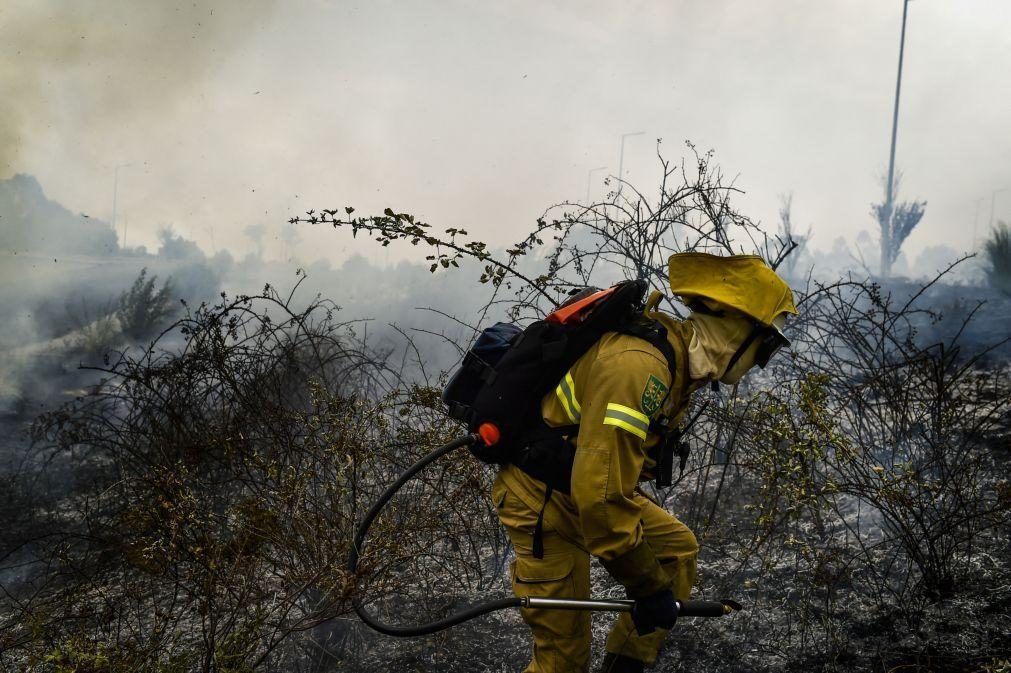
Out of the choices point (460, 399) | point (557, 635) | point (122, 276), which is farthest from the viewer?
point (122, 276)

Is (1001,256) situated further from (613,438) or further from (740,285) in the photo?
(613,438)

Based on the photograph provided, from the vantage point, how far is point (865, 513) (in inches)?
195

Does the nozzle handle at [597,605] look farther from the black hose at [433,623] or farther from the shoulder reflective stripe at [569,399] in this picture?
the shoulder reflective stripe at [569,399]

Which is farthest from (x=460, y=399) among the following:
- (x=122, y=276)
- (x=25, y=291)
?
(x=122, y=276)

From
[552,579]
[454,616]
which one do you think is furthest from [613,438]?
[454,616]

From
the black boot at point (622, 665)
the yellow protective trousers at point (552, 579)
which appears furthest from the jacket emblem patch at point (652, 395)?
the black boot at point (622, 665)

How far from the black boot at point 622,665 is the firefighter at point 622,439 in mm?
278

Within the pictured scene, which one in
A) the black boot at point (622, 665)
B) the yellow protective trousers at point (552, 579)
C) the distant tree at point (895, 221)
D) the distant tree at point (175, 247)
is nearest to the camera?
the yellow protective trousers at point (552, 579)

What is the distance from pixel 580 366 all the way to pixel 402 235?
6.08ft

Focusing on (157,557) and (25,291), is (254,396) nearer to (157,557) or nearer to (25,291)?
(157,557)

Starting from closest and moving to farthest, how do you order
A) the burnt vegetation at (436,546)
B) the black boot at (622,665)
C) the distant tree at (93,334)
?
the black boot at (622,665), the burnt vegetation at (436,546), the distant tree at (93,334)

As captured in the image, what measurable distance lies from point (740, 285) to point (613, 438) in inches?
27.6

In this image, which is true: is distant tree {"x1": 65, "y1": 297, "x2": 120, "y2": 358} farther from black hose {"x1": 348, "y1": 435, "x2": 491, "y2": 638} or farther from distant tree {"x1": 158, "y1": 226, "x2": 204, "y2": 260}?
black hose {"x1": 348, "y1": 435, "x2": 491, "y2": 638}

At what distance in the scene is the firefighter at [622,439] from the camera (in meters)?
2.21
